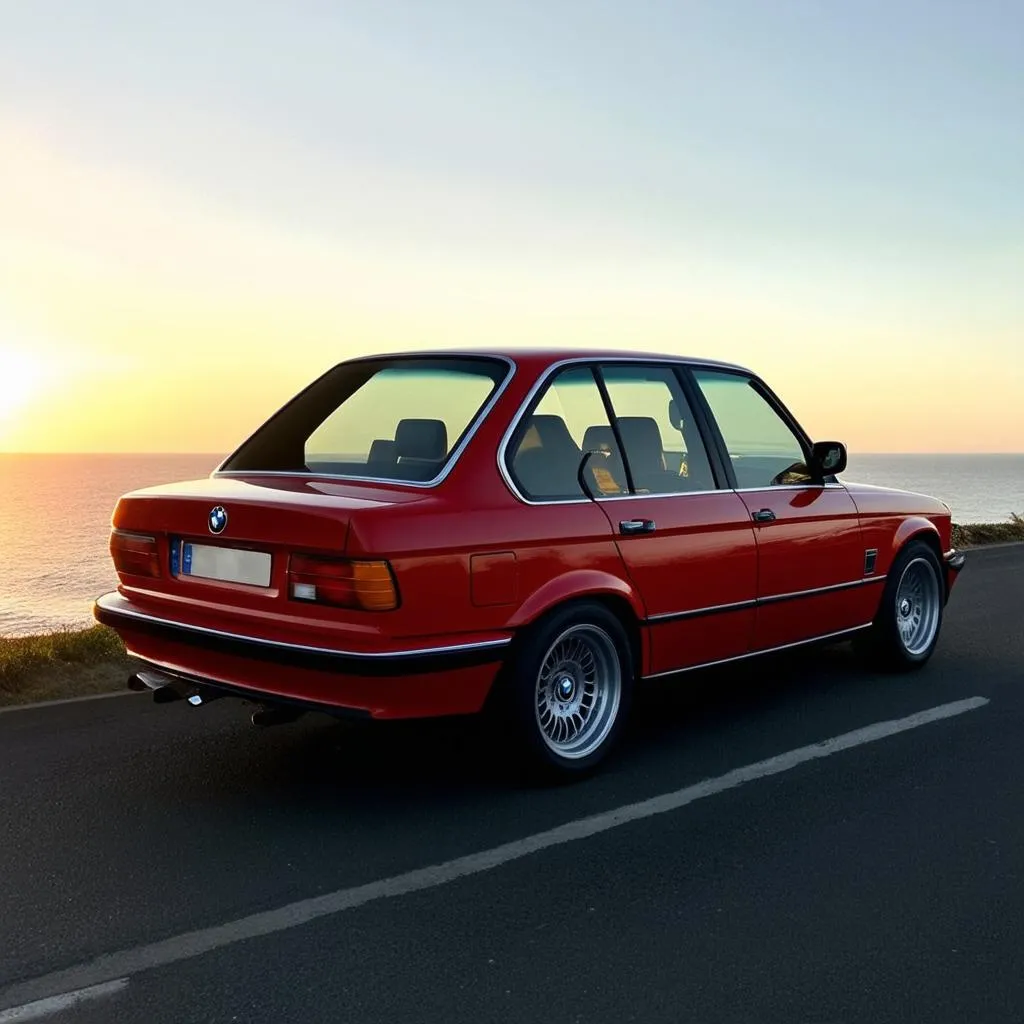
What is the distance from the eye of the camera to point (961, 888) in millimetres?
3523

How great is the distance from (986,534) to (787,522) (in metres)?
12.0

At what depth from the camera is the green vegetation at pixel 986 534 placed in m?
15.6

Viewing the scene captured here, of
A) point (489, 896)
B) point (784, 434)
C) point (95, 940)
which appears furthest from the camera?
point (784, 434)

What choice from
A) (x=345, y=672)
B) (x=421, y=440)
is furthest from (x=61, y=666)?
(x=345, y=672)

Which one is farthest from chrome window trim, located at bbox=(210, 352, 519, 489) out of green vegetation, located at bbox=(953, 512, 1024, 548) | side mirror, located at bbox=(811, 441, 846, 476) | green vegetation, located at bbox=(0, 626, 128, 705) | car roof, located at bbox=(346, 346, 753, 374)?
green vegetation, located at bbox=(953, 512, 1024, 548)

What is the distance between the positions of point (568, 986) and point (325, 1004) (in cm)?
62

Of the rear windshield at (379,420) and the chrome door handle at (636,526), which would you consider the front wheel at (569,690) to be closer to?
the chrome door handle at (636,526)

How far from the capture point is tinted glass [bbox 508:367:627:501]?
14.5 feet

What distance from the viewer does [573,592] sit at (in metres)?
4.34

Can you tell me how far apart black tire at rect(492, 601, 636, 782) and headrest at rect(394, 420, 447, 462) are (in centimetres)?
79

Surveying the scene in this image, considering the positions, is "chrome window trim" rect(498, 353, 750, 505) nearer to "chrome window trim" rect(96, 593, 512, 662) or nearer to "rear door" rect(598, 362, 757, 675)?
"rear door" rect(598, 362, 757, 675)

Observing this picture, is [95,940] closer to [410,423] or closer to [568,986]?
[568,986]

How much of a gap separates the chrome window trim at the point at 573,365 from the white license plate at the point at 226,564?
97 cm

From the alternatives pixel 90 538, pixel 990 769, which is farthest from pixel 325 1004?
pixel 90 538
